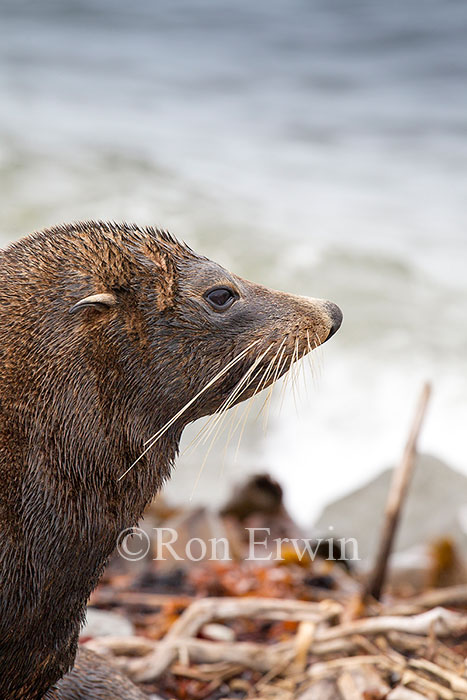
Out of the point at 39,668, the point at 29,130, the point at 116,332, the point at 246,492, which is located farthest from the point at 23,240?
the point at 29,130

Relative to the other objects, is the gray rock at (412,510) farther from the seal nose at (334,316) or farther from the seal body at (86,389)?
the seal body at (86,389)

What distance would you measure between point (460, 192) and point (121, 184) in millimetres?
5460

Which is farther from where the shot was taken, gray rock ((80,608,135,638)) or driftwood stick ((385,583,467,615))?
driftwood stick ((385,583,467,615))

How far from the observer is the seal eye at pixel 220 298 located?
3025 millimetres

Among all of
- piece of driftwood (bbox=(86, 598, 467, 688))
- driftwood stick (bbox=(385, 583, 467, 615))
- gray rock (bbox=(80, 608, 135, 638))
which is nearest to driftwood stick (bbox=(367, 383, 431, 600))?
driftwood stick (bbox=(385, 583, 467, 615))

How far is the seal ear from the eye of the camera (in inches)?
109

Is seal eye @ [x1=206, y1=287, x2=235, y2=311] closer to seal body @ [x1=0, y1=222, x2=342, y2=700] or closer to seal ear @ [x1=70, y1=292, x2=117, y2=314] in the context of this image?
seal body @ [x1=0, y1=222, x2=342, y2=700]

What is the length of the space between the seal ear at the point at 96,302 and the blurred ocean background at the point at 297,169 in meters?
5.27

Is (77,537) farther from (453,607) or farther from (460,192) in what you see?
(460,192)

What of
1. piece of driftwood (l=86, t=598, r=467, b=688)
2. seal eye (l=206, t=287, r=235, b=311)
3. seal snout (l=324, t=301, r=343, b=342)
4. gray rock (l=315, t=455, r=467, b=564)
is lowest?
piece of driftwood (l=86, t=598, r=467, b=688)

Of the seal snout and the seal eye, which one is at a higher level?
the seal snout

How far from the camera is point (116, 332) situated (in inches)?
112

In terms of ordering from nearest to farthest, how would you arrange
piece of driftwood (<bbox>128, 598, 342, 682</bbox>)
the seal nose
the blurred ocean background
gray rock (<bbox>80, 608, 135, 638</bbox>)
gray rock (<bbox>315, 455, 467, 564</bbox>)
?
the seal nose → piece of driftwood (<bbox>128, 598, 342, 682</bbox>) → gray rock (<bbox>80, 608, 135, 638</bbox>) → gray rock (<bbox>315, 455, 467, 564</bbox>) → the blurred ocean background

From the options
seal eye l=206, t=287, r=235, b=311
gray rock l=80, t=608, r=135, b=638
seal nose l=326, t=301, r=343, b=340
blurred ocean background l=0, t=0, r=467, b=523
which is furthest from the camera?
blurred ocean background l=0, t=0, r=467, b=523
